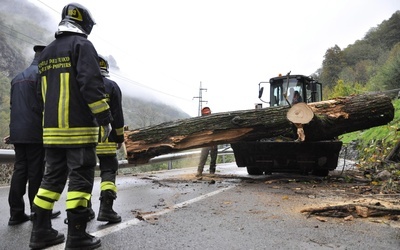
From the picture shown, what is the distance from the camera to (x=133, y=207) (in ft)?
14.8

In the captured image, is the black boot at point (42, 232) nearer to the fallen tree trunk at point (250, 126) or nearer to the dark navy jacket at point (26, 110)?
the dark navy jacket at point (26, 110)

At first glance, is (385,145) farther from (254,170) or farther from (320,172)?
(254,170)

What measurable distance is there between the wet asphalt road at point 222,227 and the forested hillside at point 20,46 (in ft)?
81.9

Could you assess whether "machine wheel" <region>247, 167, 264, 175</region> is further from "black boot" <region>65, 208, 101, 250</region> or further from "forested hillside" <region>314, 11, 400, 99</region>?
"forested hillside" <region>314, 11, 400, 99</region>

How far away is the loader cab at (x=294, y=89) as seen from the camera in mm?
9242

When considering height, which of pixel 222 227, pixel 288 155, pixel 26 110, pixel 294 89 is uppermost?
pixel 294 89

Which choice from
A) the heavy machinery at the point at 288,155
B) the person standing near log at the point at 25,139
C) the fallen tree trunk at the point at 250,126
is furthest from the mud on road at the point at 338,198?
the person standing near log at the point at 25,139

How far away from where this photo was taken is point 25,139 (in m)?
3.59

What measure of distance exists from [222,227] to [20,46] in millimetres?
89395

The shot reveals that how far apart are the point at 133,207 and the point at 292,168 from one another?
14.6 ft

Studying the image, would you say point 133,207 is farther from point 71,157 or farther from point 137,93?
point 137,93

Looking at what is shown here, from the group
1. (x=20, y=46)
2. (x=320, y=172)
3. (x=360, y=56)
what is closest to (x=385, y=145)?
(x=320, y=172)

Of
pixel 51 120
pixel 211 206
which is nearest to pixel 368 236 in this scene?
pixel 211 206

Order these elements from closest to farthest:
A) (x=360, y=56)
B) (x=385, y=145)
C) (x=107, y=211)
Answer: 1. (x=107, y=211)
2. (x=385, y=145)
3. (x=360, y=56)
